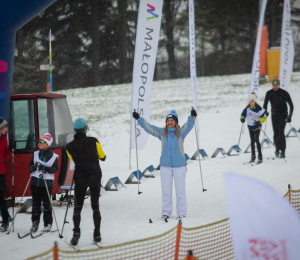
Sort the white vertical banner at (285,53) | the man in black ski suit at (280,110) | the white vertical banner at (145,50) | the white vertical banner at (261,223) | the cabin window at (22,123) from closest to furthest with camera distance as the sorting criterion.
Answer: the white vertical banner at (261,223) → the cabin window at (22,123) → the white vertical banner at (145,50) → the man in black ski suit at (280,110) → the white vertical banner at (285,53)

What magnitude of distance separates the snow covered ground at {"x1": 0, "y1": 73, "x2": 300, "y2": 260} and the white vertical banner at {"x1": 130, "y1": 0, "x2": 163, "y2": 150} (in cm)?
184

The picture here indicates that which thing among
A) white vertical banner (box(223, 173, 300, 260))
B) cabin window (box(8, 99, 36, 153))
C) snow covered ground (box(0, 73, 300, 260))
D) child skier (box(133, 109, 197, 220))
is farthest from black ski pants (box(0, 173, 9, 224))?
white vertical banner (box(223, 173, 300, 260))

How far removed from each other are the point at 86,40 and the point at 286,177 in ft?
79.7

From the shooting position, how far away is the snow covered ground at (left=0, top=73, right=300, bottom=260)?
16.1 ft

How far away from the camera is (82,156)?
4453mm

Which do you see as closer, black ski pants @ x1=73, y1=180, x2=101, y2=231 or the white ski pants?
black ski pants @ x1=73, y1=180, x2=101, y2=231

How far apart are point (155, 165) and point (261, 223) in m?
7.98

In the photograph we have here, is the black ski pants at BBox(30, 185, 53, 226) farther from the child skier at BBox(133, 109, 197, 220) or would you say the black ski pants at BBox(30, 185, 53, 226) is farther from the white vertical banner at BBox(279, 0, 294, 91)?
the white vertical banner at BBox(279, 0, 294, 91)

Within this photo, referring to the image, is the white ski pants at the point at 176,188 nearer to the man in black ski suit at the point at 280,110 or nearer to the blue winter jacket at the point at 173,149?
the blue winter jacket at the point at 173,149

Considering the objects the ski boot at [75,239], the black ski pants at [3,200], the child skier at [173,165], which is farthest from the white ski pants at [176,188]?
the black ski pants at [3,200]

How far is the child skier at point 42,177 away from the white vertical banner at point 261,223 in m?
3.21

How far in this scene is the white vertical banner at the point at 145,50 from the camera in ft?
26.0

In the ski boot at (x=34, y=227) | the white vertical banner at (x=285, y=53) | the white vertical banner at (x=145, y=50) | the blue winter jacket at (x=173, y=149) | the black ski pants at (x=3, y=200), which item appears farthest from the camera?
the white vertical banner at (x=285, y=53)

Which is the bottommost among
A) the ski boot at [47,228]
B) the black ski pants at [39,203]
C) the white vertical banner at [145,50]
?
the ski boot at [47,228]
